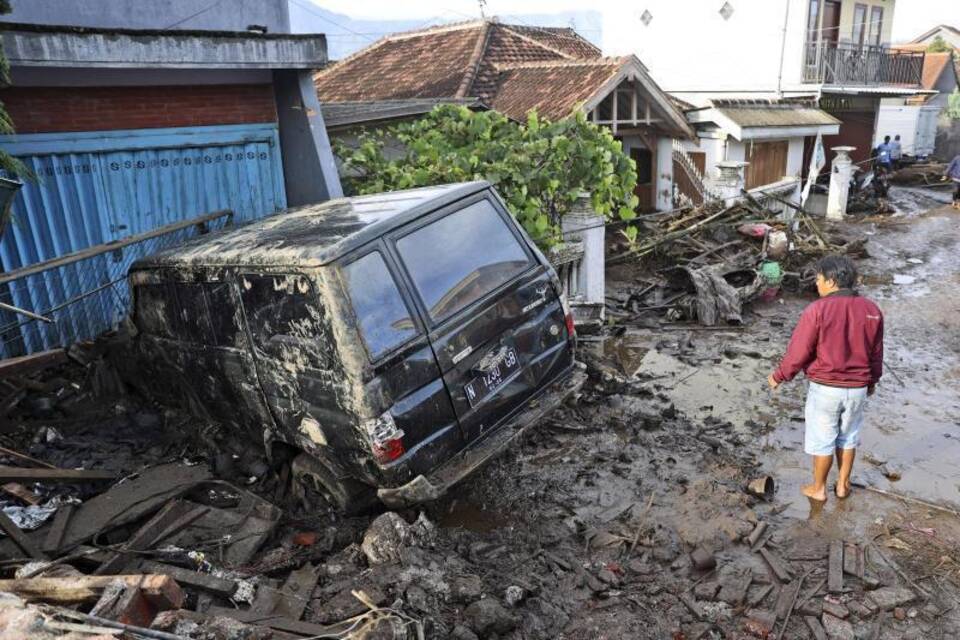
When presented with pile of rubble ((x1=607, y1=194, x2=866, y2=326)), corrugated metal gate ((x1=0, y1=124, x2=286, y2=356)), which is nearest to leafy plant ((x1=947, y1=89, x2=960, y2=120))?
pile of rubble ((x1=607, y1=194, x2=866, y2=326))

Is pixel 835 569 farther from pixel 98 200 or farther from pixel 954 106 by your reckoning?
pixel 954 106

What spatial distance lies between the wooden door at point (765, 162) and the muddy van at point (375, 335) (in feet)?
49.9

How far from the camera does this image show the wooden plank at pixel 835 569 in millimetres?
3893

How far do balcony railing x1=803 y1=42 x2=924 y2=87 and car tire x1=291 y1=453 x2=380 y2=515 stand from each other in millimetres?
21464

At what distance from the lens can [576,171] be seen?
8.07 m

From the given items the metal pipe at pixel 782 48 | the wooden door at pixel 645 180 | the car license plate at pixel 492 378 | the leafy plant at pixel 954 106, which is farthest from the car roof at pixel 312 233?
the leafy plant at pixel 954 106

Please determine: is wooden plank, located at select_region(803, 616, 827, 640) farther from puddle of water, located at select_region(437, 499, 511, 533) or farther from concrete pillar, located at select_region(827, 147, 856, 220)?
concrete pillar, located at select_region(827, 147, 856, 220)

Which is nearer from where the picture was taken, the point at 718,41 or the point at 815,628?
the point at 815,628

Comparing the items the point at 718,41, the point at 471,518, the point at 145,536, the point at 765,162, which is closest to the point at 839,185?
the point at 765,162

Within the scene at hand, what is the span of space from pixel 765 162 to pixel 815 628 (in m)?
17.8

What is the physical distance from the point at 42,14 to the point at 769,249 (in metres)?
10.8

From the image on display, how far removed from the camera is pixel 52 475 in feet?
15.6

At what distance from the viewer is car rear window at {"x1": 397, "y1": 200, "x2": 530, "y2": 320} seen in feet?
14.1

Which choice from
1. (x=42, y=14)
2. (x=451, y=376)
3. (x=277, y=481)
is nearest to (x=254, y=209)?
(x=42, y=14)
